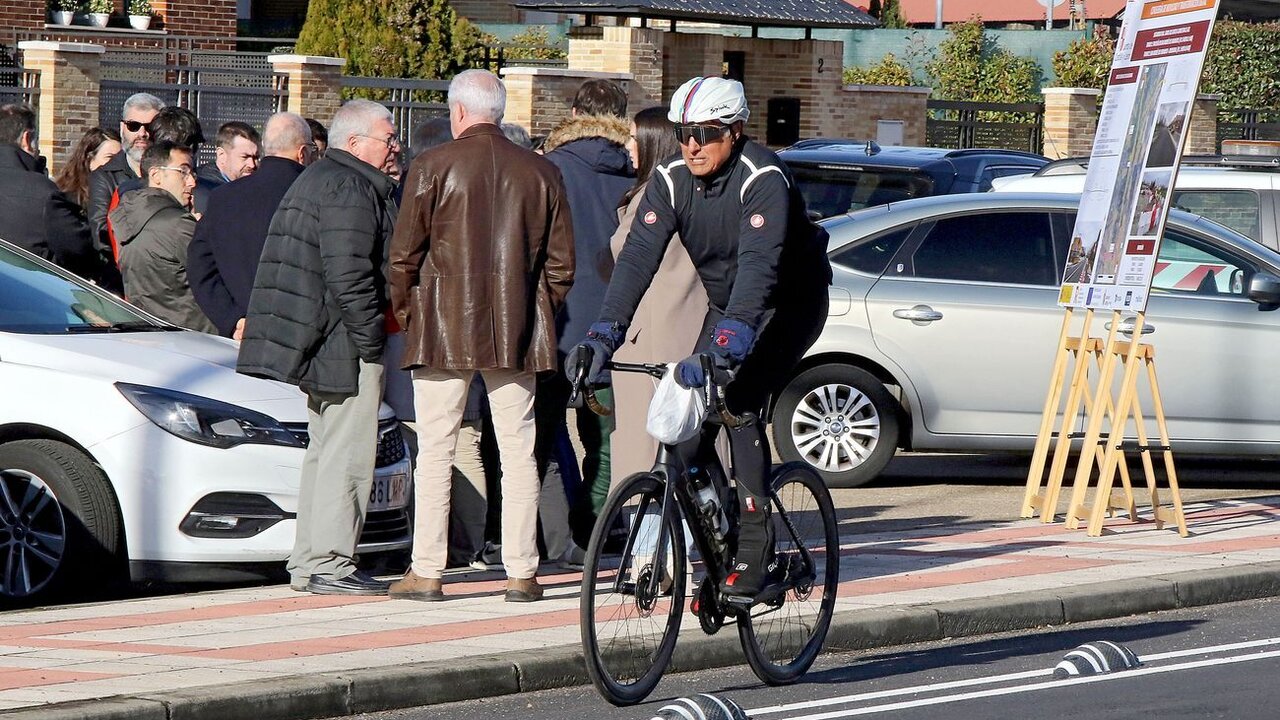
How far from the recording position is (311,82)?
23.4 m

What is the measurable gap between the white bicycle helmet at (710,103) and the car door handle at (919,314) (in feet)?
16.4

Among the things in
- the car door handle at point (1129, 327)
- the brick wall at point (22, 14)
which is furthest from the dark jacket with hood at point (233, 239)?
the brick wall at point (22, 14)

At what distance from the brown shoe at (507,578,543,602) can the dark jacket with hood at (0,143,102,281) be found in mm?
4018

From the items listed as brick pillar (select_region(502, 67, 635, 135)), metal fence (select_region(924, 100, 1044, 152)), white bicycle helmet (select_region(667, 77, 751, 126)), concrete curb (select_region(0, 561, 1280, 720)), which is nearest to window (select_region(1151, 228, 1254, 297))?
concrete curb (select_region(0, 561, 1280, 720))

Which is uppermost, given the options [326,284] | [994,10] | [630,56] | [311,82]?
[994,10]

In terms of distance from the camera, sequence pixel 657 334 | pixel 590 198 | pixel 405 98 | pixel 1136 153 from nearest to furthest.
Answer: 1. pixel 657 334
2. pixel 590 198
3. pixel 1136 153
4. pixel 405 98

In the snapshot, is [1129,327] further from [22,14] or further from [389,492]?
[22,14]

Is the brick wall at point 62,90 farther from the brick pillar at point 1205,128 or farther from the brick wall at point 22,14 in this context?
the brick pillar at point 1205,128

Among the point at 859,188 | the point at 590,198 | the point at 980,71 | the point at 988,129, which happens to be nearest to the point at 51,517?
the point at 590,198

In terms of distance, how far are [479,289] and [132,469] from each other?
1563mm

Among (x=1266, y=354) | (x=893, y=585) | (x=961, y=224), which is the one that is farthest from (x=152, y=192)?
(x=1266, y=354)


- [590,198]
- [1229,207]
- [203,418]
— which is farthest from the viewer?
[1229,207]

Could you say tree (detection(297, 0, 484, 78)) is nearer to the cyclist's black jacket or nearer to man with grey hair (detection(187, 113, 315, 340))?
man with grey hair (detection(187, 113, 315, 340))

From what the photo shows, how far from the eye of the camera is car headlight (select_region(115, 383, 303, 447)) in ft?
26.2
